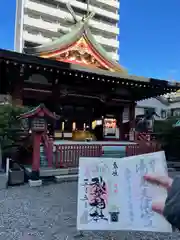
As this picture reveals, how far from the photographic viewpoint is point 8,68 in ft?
29.1

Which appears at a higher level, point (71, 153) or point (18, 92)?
point (18, 92)

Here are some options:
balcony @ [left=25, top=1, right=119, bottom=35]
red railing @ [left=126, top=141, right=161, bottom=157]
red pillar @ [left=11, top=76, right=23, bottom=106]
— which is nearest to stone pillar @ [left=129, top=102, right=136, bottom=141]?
red railing @ [left=126, top=141, right=161, bottom=157]

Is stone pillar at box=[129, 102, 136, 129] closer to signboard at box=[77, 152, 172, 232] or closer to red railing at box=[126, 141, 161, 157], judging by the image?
red railing at box=[126, 141, 161, 157]

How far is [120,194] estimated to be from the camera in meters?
2.32

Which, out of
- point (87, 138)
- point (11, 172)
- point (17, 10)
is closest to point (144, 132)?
point (87, 138)

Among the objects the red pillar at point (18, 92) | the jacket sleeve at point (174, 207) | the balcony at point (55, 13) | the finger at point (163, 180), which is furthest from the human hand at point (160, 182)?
the balcony at point (55, 13)

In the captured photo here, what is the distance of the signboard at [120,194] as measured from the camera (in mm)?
2154

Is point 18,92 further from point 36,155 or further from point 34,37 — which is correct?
point 34,37

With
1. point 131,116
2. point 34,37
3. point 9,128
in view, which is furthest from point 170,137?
point 34,37

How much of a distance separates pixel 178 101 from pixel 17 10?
3526 cm

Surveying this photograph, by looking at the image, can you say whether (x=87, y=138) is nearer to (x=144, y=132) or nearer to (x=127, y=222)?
(x=144, y=132)

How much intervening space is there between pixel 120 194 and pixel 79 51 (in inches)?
421

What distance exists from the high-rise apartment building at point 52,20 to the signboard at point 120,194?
3645 centimetres

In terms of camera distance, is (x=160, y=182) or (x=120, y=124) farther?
(x=120, y=124)
